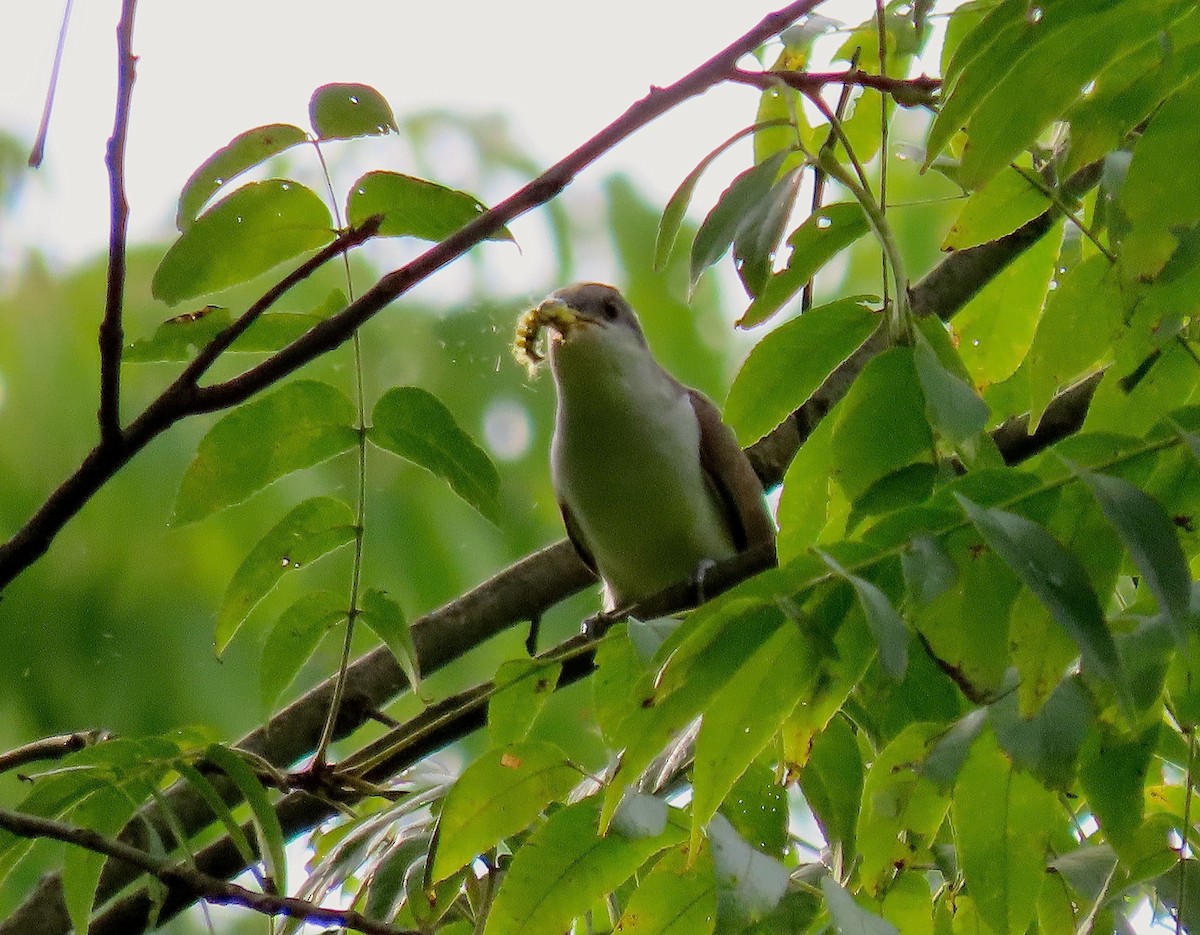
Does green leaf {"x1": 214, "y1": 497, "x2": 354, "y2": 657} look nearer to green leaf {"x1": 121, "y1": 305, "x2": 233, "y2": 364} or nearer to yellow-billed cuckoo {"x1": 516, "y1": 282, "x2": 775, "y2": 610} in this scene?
green leaf {"x1": 121, "y1": 305, "x2": 233, "y2": 364}

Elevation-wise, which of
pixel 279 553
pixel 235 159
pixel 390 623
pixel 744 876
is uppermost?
pixel 235 159

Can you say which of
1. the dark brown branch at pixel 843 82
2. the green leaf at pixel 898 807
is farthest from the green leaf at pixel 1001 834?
the dark brown branch at pixel 843 82

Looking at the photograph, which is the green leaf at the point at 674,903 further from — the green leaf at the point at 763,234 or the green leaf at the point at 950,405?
the green leaf at the point at 763,234

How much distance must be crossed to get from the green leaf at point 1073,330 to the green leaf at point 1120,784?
1.38ft

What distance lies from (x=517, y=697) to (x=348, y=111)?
898mm

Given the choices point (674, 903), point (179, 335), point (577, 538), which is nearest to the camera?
point (674, 903)

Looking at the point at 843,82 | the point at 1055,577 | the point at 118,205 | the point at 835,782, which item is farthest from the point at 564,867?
the point at 843,82

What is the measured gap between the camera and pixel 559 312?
4.25 metres

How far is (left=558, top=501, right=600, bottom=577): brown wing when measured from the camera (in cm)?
420

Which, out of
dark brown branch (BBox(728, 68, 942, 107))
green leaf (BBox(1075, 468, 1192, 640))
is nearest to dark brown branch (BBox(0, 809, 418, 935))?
green leaf (BBox(1075, 468, 1192, 640))

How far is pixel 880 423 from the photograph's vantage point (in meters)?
1.80

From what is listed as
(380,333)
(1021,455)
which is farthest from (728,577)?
(380,333)

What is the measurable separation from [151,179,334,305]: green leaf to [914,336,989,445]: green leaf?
0.93m

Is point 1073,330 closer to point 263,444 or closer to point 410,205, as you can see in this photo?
point 410,205
